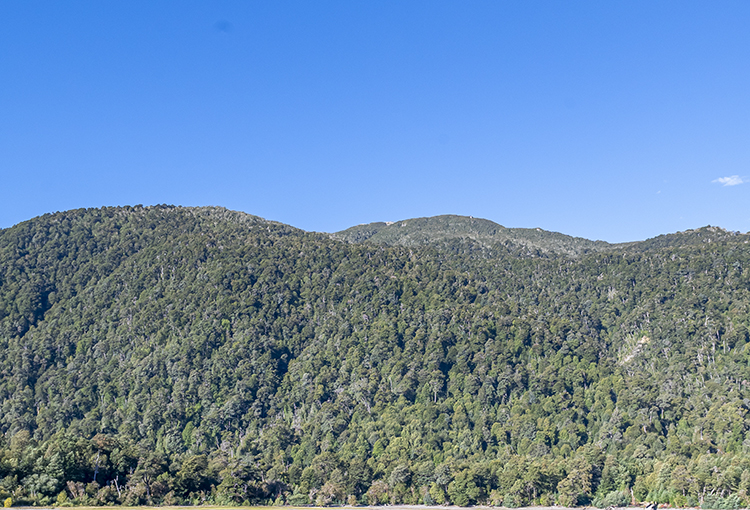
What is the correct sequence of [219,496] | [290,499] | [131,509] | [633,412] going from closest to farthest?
[131,509] → [219,496] → [290,499] → [633,412]

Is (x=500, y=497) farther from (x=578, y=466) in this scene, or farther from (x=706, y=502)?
(x=706, y=502)

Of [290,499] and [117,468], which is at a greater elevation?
[117,468]

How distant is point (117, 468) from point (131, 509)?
13.9 m

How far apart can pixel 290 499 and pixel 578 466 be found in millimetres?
56801

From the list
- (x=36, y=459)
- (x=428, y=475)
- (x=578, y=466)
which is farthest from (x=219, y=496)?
(x=578, y=466)

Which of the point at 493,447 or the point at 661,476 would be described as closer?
the point at 661,476

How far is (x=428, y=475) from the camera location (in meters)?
140

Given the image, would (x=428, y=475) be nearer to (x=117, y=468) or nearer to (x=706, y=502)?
(x=706, y=502)

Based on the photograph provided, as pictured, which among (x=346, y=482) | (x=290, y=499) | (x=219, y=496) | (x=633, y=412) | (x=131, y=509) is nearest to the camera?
(x=131, y=509)

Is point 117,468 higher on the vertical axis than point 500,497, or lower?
higher

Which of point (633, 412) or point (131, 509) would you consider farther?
point (633, 412)

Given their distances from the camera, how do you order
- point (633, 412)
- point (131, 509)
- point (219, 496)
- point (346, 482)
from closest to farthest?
1. point (131, 509)
2. point (219, 496)
3. point (346, 482)
4. point (633, 412)

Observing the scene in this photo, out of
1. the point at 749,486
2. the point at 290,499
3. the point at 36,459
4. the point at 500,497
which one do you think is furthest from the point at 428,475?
the point at 36,459

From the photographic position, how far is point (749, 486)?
12062 cm
